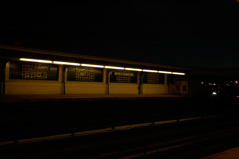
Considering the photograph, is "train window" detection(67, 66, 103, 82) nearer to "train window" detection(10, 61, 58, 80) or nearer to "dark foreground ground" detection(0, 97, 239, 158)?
"train window" detection(10, 61, 58, 80)

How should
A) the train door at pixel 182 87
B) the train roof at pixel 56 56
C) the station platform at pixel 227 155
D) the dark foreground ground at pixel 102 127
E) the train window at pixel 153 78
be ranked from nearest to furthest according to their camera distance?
the station platform at pixel 227 155 < the dark foreground ground at pixel 102 127 < the train roof at pixel 56 56 < the train window at pixel 153 78 < the train door at pixel 182 87

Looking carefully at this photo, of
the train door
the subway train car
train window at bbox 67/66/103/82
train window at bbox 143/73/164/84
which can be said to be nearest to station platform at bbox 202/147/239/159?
the subway train car

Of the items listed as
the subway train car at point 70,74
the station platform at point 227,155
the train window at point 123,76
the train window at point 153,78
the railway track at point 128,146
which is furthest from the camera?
the train window at point 153,78

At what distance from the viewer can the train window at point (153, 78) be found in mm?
14522

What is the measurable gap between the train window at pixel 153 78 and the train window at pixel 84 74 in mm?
3675

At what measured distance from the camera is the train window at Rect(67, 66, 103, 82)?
11.3m

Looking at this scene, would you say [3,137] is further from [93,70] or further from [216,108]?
[216,108]

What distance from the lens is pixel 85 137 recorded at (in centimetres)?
761

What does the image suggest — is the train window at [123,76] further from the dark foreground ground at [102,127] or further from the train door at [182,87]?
the train door at [182,87]

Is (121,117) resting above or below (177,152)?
above

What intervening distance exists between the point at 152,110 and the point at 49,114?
5.52 m

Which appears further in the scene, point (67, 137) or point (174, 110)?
point (174, 110)

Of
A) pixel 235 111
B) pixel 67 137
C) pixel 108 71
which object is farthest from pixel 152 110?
pixel 235 111

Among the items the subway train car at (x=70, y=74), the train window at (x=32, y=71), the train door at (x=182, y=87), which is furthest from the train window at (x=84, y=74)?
the train door at (x=182, y=87)
